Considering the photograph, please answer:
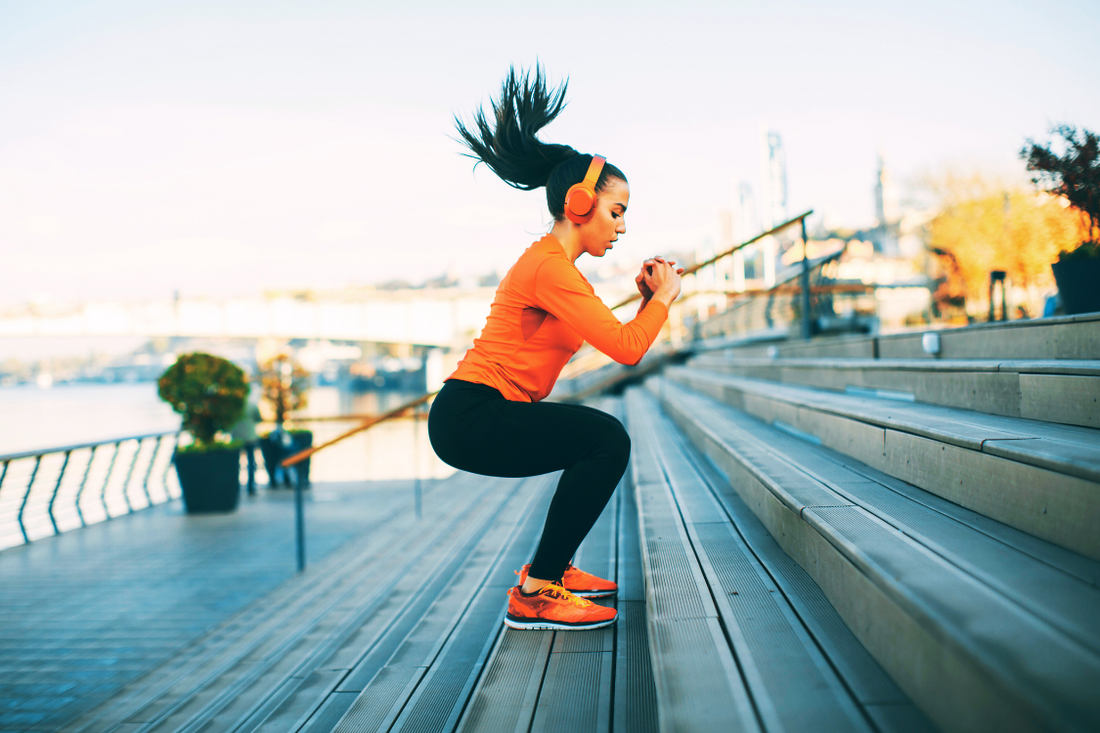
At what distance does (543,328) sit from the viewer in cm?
166

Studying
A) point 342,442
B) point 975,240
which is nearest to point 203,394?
point 342,442

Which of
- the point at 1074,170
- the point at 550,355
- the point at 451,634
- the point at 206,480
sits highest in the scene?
the point at 1074,170

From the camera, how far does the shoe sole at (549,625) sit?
1.74 m

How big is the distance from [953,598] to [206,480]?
6.15m

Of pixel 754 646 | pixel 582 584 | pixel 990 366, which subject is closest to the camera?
pixel 754 646

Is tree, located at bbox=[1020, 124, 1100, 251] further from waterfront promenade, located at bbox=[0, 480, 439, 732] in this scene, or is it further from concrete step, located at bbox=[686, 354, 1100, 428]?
waterfront promenade, located at bbox=[0, 480, 439, 732]

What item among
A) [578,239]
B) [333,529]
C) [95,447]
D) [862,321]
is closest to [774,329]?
[862,321]

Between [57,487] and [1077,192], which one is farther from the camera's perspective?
[57,487]

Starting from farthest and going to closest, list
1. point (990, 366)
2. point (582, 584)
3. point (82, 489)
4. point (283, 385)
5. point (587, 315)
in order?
point (283, 385) → point (82, 489) → point (990, 366) → point (582, 584) → point (587, 315)

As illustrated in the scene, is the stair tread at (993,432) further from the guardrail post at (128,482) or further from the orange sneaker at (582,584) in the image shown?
the guardrail post at (128,482)

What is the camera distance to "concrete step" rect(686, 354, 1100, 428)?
1609 millimetres

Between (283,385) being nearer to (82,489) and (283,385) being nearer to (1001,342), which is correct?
(82,489)

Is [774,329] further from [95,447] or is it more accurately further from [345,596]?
[95,447]

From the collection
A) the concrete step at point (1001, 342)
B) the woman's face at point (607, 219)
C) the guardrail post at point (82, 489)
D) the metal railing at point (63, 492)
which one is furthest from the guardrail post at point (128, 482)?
the concrete step at point (1001, 342)
